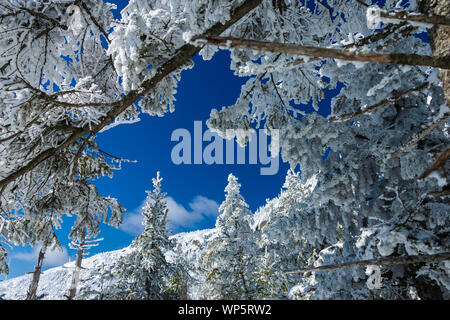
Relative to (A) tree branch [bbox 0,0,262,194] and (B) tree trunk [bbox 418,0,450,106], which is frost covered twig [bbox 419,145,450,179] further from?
(A) tree branch [bbox 0,0,262,194]

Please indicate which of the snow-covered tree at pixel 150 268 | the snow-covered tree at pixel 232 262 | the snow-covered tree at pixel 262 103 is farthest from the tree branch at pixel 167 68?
the snow-covered tree at pixel 150 268

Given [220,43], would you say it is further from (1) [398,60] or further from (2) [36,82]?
(2) [36,82]

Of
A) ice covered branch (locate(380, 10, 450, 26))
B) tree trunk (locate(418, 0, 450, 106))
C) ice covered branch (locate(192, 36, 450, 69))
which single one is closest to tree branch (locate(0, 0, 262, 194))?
tree trunk (locate(418, 0, 450, 106))

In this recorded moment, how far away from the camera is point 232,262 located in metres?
15.6

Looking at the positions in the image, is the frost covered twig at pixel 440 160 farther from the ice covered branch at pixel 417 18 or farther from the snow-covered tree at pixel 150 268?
the snow-covered tree at pixel 150 268

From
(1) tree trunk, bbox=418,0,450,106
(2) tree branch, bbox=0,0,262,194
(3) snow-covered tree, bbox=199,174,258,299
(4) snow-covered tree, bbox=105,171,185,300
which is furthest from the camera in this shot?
(4) snow-covered tree, bbox=105,171,185,300

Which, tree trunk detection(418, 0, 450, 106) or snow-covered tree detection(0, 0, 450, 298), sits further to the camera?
snow-covered tree detection(0, 0, 450, 298)

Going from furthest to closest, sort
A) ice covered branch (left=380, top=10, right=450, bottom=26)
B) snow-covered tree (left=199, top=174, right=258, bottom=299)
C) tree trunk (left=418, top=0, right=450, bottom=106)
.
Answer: snow-covered tree (left=199, top=174, right=258, bottom=299)
tree trunk (left=418, top=0, right=450, bottom=106)
ice covered branch (left=380, top=10, right=450, bottom=26)

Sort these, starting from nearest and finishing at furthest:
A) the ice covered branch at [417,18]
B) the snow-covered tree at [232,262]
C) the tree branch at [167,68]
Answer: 1. the ice covered branch at [417,18]
2. the tree branch at [167,68]
3. the snow-covered tree at [232,262]

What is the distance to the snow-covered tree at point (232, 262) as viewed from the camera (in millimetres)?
15203

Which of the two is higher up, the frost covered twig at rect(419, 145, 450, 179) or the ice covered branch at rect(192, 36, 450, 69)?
the ice covered branch at rect(192, 36, 450, 69)

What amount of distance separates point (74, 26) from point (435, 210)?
6370 mm

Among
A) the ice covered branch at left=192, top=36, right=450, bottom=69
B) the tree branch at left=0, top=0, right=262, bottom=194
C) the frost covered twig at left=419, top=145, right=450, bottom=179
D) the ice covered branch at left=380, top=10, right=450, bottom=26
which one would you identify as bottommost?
the frost covered twig at left=419, top=145, right=450, bottom=179

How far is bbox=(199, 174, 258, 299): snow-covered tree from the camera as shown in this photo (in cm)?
1520
